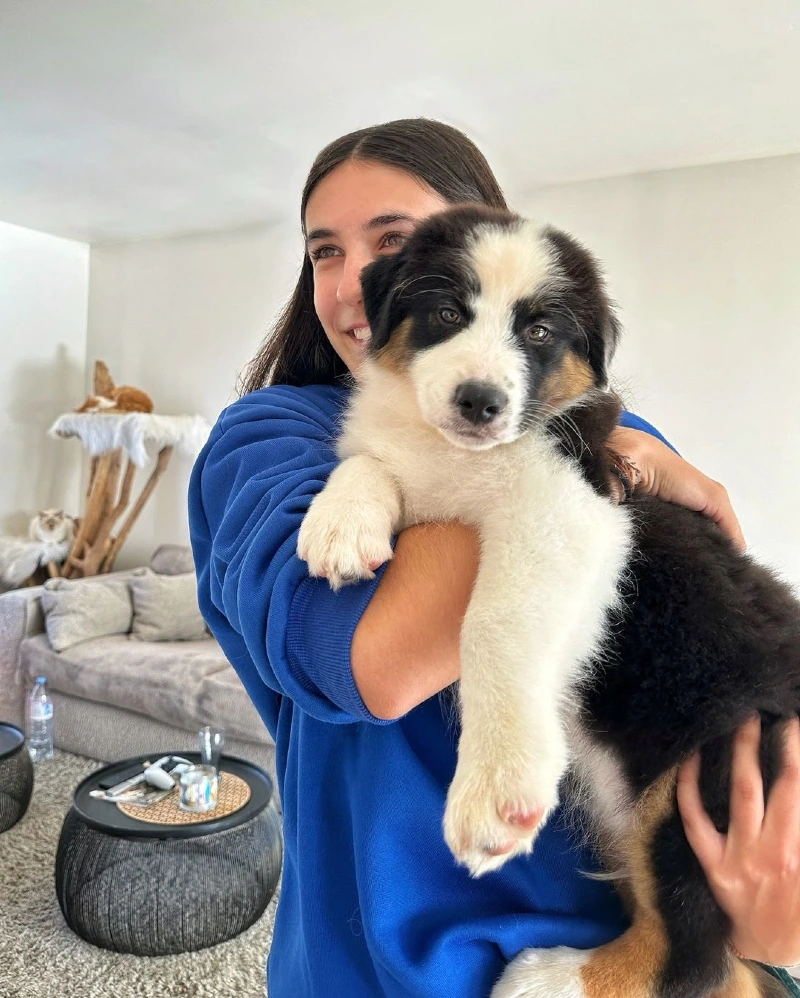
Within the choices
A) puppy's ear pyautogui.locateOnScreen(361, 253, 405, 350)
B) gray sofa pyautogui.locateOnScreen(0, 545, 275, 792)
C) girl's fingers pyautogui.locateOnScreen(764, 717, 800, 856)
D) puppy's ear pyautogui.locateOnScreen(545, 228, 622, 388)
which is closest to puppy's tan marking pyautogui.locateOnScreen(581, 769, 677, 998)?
girl's fingers pyautogui.locateOnScreen(764, 717, 800, 856)

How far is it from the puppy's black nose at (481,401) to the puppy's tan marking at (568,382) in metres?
0.14

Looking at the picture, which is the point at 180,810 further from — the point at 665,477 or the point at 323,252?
the point at 665,477

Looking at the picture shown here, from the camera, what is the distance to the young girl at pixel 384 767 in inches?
38.7

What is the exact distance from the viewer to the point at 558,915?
115cm

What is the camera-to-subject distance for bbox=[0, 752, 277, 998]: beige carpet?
10.6ft

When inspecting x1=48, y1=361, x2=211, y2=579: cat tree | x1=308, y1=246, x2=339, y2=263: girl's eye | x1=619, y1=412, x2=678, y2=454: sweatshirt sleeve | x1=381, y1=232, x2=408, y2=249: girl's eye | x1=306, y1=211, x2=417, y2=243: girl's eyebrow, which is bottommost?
x1=48, y1=361, x2=211, y2=579: cat tree

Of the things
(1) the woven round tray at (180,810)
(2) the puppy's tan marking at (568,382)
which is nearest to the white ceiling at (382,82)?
(2) the puppy's tan marking at (568,382)

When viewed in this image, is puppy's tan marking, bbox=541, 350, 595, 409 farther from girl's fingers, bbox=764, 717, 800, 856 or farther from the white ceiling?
the white ceiling

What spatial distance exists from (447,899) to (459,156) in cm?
142

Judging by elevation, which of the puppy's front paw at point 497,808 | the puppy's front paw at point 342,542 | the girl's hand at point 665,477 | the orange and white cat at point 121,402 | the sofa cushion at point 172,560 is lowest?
the sofa cushion at point 172,560

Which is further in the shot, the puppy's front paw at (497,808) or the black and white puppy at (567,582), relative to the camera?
the black and white puppy at (567,582)

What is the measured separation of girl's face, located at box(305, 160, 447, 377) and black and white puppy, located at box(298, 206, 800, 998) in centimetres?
19

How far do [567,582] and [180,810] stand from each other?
128 inches

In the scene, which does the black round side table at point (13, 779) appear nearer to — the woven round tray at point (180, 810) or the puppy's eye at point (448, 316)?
the woven round tray at point (180, 810)
